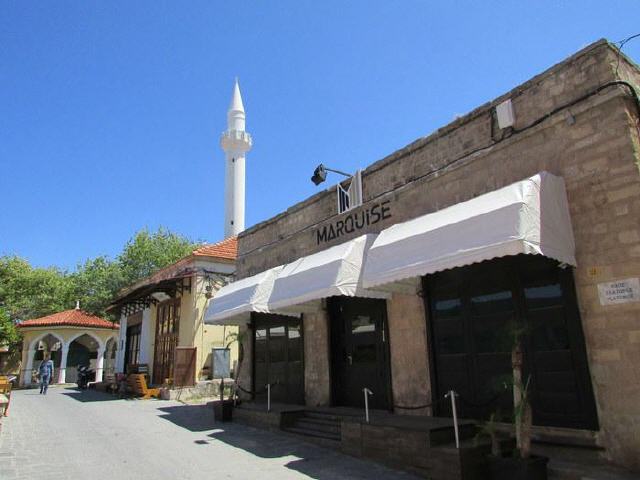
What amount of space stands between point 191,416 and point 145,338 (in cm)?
1049

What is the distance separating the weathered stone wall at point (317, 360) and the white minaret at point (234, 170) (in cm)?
1853

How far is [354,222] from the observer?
9.44 metres

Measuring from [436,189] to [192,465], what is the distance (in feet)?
18.2

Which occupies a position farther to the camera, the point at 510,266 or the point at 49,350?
the point at 49,350

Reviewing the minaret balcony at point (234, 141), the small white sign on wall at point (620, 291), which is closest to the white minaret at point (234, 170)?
the minaret balcony at point (234, 141)

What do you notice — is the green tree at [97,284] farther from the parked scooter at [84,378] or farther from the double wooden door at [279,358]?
the double wooden door at [279,358]

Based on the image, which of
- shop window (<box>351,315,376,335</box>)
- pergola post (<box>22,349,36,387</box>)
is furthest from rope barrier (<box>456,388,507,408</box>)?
pergola post (<box>22,349,36,387</box>)

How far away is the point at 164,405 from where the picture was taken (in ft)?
45.3

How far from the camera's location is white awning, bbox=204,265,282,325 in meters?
9.88

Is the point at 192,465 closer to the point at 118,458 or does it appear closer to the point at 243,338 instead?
the point at 118,458

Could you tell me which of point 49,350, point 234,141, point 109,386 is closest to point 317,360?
point 109,386

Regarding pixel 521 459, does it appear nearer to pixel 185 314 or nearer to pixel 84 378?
pixel 185 314

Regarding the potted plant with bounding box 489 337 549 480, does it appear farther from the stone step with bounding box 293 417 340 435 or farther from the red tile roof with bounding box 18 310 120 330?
the red tile roof with bounding box 18 310 120 330

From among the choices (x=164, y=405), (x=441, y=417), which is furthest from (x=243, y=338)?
(x=441, y=417)
